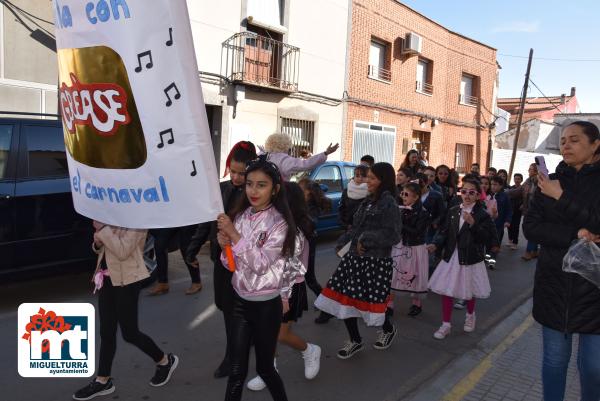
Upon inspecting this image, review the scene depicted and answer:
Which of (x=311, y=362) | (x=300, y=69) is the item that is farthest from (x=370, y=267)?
(x=300, y=69)

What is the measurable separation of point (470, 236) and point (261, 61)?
912 centimetres

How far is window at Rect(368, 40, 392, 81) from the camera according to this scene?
1653 cm

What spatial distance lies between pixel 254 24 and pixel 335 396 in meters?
10.6

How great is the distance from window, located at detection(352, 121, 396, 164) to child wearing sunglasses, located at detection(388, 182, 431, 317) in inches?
419

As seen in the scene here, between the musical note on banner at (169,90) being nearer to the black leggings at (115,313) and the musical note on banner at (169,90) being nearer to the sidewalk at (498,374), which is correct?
the black leggings at (115,313)

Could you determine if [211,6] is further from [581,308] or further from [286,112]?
[581,308]

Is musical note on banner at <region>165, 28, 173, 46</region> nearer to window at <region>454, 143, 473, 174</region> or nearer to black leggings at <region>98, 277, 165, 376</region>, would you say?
black leggings at <region>98, 277, 165, 376</region>

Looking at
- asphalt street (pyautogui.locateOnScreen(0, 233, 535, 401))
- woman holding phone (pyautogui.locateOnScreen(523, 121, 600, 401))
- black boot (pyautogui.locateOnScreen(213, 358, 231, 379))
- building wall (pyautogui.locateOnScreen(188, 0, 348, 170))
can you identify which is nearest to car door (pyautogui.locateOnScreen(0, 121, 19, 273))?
asphalt street (pyautogui.locateOnScreen(0, 233, 535, 401))

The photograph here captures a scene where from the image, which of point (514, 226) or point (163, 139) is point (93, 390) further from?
point (514, 226)

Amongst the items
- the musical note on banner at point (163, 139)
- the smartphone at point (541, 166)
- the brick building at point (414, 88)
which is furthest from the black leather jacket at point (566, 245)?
the brick building at point (414, 88)

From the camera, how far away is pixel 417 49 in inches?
684

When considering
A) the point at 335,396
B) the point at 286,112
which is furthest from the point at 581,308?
the point at 286,112

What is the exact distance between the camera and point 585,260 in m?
2.64

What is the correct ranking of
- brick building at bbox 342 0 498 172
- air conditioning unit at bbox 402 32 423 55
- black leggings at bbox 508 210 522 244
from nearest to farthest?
black leggings at bbox 508 210 522 244
brick building at bbox 342 0 498 172
air conditioning unit at bbox 402 32 423 55
